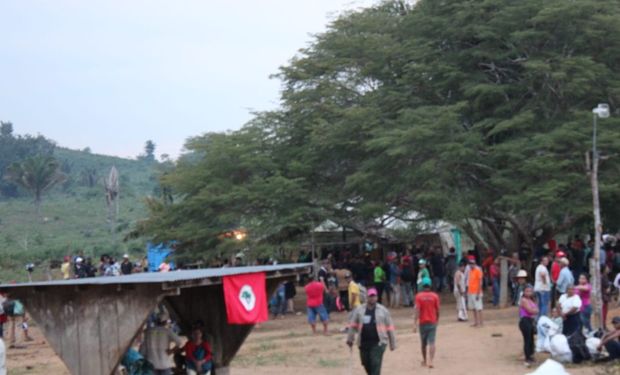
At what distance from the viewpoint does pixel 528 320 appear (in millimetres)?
18422

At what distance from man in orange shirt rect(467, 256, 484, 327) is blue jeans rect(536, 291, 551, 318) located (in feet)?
5.34

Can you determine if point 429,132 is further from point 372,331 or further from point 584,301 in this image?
point 372,331

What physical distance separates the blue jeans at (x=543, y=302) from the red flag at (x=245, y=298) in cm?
937

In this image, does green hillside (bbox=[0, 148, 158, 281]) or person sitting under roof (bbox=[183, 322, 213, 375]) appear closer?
person sitting under roof (bbox=[183, 322, 213, 375])

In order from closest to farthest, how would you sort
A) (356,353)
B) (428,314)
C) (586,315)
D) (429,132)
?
(428,314) → (586,315) → (356,353) → (429,132)

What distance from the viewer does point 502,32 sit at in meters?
30.2

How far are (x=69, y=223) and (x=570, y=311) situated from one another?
218 ft

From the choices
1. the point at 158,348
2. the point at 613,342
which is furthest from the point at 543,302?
the point at 158,348

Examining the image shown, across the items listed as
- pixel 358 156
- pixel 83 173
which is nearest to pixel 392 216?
pixel 358 156

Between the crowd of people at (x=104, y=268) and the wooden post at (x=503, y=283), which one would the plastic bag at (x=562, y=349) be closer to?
the wooden post at (x=503, y=283)

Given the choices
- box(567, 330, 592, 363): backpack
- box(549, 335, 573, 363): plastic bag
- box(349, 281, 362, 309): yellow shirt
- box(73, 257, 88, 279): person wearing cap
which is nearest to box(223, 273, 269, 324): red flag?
box(549, 335, 573, 363): plastic bag

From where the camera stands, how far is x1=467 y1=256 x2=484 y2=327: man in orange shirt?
2389 cm

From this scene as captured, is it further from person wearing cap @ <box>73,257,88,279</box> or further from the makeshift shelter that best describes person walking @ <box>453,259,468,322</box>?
person wearing cap @ <box>73,257,88,279</box>

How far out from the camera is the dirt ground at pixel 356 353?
62.2ft
